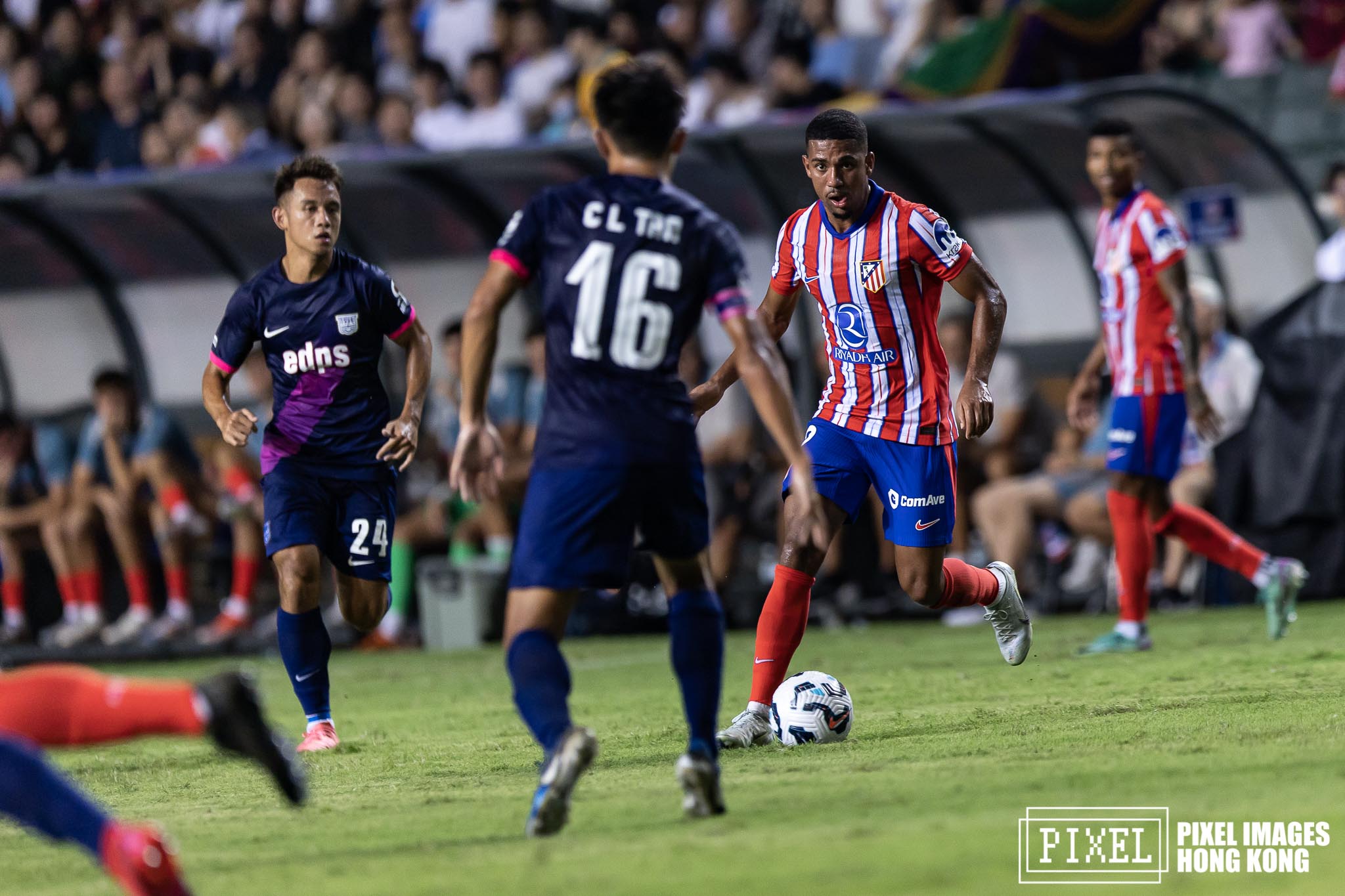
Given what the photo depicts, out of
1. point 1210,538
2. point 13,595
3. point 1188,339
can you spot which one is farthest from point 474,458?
point 13,595

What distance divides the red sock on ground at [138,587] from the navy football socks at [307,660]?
7.51 m

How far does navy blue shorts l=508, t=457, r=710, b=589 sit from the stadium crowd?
28.4ft

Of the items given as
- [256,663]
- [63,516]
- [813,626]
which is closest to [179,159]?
[63,516]

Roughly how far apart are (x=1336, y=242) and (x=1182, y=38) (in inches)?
85.3

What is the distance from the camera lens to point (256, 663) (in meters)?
13.2

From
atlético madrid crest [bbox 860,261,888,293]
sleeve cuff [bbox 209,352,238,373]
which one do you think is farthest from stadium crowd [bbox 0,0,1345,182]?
atlético madrid crest [bbox 860,261,888,293]

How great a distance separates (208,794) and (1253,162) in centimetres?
951

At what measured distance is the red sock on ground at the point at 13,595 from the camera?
1495 centimetres

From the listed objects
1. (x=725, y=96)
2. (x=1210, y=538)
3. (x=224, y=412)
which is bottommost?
(x=1210, y=538)

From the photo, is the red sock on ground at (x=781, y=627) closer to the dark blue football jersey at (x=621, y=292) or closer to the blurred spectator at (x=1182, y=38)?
the dark blue football jersey at (x=621, y=292)

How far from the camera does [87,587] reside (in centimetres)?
1459

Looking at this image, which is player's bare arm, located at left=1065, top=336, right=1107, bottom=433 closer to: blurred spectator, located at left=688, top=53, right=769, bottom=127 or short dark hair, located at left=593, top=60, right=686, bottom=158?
short dark hair, located at left=593, top=60, right=686, bottom=158

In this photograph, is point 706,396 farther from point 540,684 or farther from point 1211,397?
point 1211,397

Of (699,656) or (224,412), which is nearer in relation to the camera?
(699,656)
